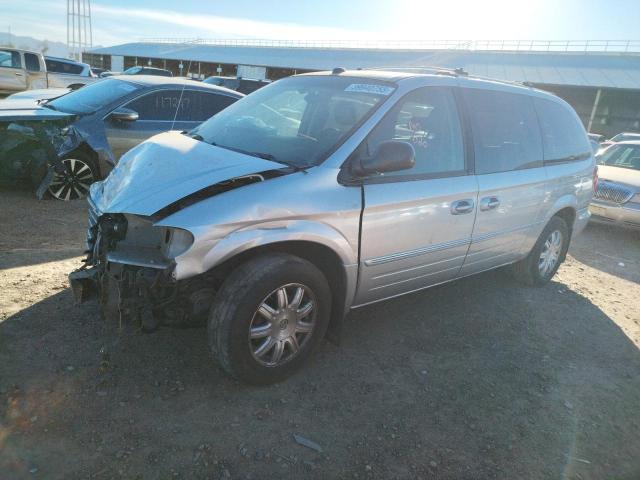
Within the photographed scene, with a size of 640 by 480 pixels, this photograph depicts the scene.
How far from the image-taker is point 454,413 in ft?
9.70

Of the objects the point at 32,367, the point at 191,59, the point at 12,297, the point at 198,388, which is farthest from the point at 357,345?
the point at 191,59

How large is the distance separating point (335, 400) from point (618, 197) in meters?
6.76

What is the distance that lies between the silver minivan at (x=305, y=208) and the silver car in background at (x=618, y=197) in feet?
13.9

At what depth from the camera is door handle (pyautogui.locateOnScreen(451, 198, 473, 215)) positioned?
11.6ft

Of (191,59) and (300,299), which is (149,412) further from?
(191,59)

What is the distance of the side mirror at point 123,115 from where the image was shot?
6148mm

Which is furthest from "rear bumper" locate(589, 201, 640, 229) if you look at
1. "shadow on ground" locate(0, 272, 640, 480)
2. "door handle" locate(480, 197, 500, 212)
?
"door handle" locate(480, 197, 500, 212)

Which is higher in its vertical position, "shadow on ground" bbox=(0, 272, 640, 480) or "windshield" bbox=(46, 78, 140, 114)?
"windshield" bbox=(46, 78, 140, 114)

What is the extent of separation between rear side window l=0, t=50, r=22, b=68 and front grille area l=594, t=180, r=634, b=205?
1538cm

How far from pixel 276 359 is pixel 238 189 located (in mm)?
1058

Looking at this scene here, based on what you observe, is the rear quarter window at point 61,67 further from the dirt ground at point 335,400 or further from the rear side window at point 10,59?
the dirt ground at point 335,400

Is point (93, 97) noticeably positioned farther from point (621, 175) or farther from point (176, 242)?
point (621, 175)

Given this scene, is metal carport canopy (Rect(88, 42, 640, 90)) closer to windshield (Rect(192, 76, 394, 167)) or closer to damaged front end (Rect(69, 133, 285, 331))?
windshield (Rect(192, 76, 394, 167))

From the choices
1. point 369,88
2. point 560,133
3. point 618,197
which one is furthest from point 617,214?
point 369,88
